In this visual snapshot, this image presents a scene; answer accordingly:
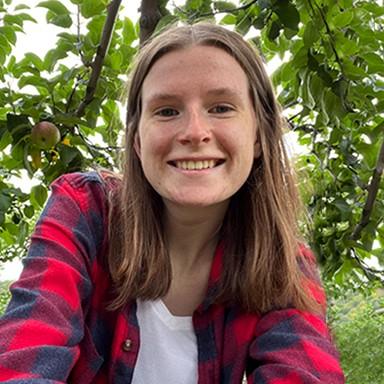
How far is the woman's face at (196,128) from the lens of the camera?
863 millimetres

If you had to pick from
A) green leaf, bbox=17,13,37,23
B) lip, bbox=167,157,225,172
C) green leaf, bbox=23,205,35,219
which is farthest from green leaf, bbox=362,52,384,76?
green leaf, bbox=23,205,35,219

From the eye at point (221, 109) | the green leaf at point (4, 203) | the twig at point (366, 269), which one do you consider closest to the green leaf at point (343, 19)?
the eye at point (221, 109)

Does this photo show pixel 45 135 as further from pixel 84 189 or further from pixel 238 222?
pixel 238 222

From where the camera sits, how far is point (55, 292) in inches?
33.1

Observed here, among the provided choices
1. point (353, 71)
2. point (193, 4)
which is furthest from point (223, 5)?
point (353, 71)

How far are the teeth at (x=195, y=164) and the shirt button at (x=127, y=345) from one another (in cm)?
23

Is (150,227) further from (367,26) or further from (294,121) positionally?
(294,121)

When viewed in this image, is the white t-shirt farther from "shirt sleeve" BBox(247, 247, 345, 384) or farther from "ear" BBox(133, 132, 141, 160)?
"ear" BBox(133, 132, 141, 160)

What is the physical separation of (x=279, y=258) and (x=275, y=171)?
121mm

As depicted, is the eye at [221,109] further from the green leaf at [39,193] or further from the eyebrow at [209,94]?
the green leaf at [39,193]

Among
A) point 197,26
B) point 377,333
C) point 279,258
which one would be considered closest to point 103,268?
point 279,258

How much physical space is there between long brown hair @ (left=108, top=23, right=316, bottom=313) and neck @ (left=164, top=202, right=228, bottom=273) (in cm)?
2

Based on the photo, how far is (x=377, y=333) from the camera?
4.15 meters

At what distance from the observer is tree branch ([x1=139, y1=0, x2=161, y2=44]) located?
1144 mm
